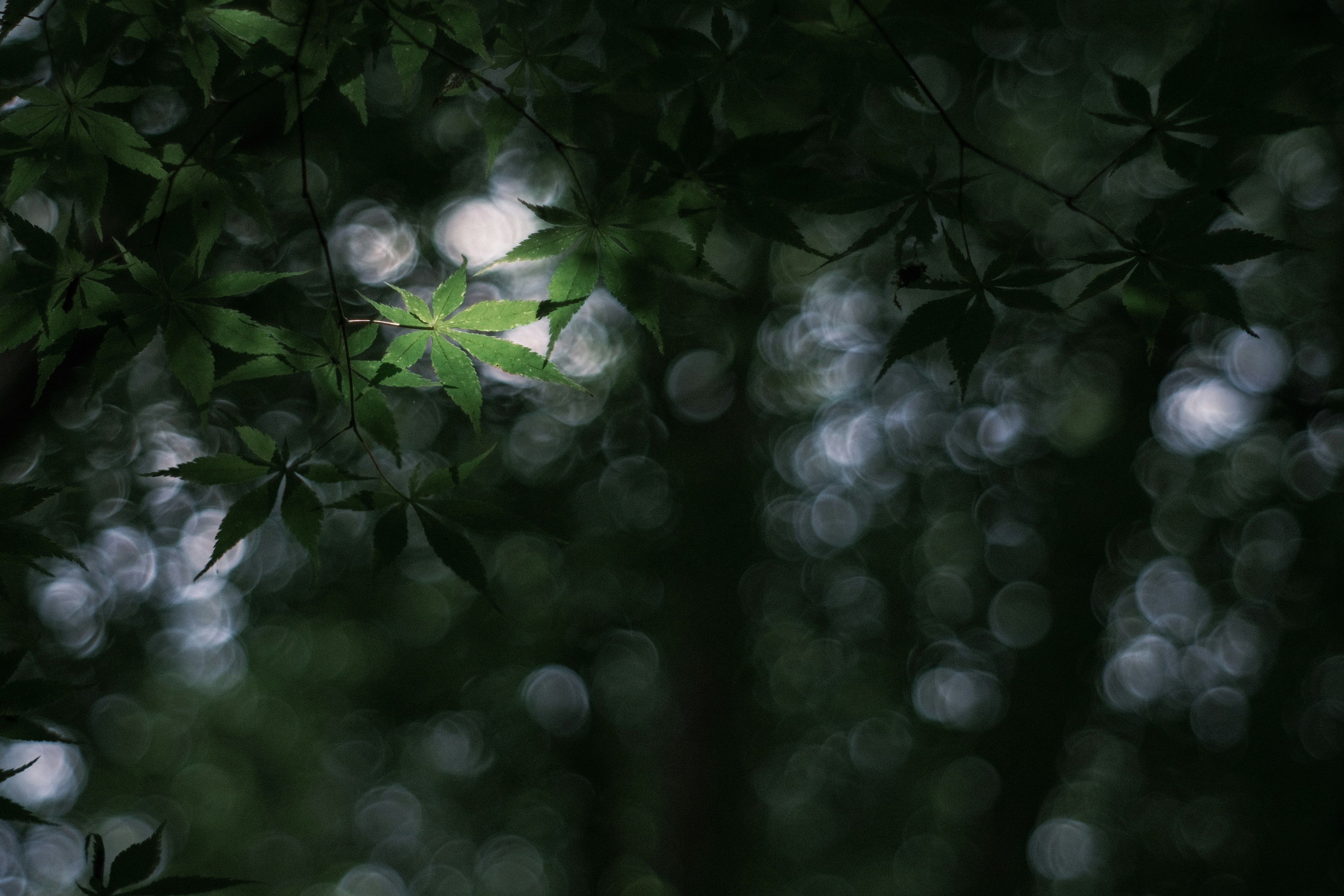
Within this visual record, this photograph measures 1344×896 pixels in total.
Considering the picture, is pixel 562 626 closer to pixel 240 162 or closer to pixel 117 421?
pixel 117 421

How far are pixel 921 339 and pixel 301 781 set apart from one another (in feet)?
34.9

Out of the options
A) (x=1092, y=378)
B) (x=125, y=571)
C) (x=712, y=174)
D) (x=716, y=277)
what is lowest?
(x=125, y=571)

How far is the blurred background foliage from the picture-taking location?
683 cm

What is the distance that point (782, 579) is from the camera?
9.67 metres

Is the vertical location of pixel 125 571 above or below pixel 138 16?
below

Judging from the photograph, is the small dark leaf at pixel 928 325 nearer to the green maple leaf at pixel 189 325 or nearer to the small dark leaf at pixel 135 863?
the green maple leaf at pixel 189 325

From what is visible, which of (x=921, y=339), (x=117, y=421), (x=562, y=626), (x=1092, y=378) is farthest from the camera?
(x=562, y=626)

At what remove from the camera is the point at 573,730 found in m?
9.92

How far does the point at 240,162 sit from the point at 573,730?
9.34m

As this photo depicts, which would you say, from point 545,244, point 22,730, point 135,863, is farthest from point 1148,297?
point 22,730

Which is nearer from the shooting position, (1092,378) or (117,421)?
(117,421)

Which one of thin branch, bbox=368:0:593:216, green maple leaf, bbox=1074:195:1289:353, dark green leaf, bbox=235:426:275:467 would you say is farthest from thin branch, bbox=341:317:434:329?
green maple leaf, bbox=1074:195:1289:353

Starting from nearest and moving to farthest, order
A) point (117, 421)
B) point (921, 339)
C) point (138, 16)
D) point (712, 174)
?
1. point (712, 174)
2. point (921, 339)
3. point (138, 16)
4. point (117, 421)

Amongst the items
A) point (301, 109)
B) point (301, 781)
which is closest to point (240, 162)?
Result: point (301, 109)
